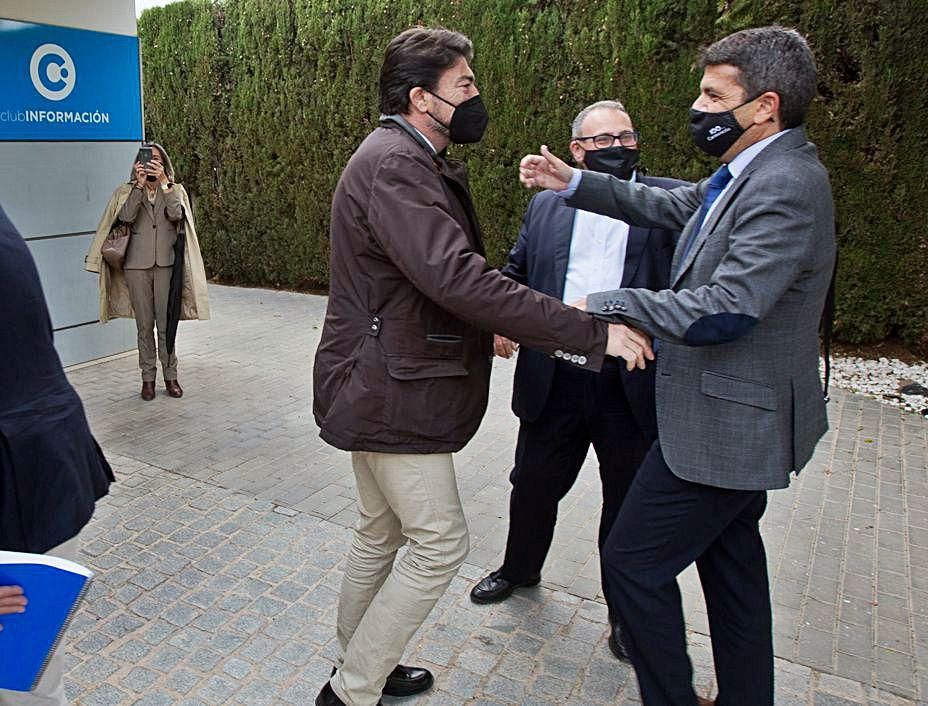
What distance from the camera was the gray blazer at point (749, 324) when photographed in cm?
205

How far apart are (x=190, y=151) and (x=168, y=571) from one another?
9.29 metres

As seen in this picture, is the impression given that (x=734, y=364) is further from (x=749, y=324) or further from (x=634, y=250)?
(x=634, y=250)

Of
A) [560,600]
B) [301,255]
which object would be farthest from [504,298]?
[301,255]

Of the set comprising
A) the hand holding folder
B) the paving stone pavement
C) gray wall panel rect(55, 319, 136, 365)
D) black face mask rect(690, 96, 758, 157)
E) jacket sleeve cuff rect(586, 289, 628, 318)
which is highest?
black face mask rect(690, 96, 758, 157)

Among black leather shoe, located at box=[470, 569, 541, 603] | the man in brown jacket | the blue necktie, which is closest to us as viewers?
the man in brown jacket

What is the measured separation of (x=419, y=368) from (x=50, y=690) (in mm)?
1260

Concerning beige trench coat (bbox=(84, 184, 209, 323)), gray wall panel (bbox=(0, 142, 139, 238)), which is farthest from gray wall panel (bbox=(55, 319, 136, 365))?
beige trench coat (bbox=(84, 184, 209, 323))

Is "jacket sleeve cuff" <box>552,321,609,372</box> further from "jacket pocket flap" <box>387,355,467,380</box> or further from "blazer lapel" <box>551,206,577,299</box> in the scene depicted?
"blazer lapel" <box>551,206,577,299</box>

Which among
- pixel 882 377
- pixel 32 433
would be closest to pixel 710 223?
pixel 32 433

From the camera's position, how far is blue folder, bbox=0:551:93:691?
1625mm

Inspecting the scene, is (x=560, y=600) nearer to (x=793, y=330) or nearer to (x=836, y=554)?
(x=836, y=554)

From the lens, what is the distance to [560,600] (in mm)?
3477

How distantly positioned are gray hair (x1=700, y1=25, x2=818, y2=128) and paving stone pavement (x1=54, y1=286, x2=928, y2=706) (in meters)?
2.02

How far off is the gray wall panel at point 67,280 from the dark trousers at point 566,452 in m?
5.11
